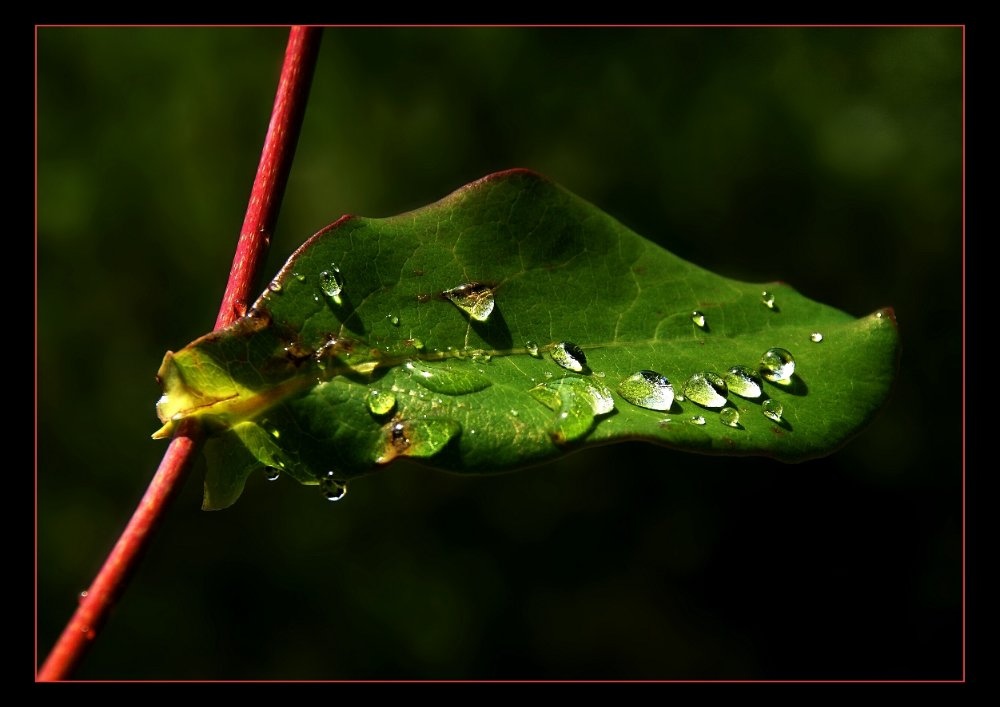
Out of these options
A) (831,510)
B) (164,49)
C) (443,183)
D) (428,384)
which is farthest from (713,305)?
(164,49)

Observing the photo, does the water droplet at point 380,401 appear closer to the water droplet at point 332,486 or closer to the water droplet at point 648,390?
the water droplet at point 332,486

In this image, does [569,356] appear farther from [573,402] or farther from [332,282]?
[332,282]

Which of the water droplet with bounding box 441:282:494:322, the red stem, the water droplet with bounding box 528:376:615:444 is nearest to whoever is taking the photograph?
the red stem

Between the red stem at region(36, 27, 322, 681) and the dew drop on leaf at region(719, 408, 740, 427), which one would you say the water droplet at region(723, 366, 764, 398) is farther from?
the red stem at region(36, 27, 322, 681)

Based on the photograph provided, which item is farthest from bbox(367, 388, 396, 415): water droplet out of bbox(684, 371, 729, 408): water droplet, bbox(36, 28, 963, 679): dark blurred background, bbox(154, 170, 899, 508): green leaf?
bbox(36, 28, 963, 679): dark blurred background

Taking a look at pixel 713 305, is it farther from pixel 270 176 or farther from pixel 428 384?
pixel 270 176

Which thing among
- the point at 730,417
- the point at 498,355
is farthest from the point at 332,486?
the point at 730,417
